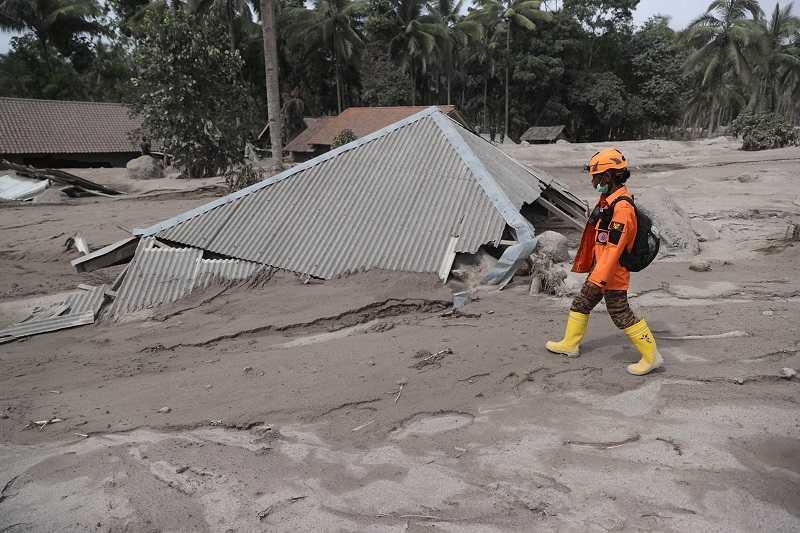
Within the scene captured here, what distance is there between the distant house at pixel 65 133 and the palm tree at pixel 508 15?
A: 77.1ft

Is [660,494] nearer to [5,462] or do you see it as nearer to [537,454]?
[537,454]

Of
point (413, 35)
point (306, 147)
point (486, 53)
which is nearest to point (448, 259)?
point (306, 147)

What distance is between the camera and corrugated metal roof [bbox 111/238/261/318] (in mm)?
6754

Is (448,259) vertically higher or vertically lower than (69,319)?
higher

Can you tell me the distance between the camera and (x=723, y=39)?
35.3m

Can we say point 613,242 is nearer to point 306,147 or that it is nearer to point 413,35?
point 306,147

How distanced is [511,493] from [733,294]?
16.1 ft

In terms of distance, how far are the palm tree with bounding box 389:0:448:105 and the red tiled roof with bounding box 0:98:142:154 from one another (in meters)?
17.2

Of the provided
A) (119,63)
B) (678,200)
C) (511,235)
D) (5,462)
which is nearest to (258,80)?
(119,63)

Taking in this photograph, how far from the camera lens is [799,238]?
860cm

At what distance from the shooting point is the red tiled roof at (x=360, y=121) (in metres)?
29.8

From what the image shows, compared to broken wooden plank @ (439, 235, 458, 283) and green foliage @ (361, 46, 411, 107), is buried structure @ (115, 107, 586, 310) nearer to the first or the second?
broken wooden plank @ (439, 235, 458, 283)

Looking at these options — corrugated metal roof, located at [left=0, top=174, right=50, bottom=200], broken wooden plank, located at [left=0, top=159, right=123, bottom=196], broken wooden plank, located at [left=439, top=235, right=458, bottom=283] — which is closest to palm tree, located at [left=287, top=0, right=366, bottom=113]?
broken wooden plank, located at [left=0, top=159, right=123, bottom=196]

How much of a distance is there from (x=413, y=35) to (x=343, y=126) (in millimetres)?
9373
